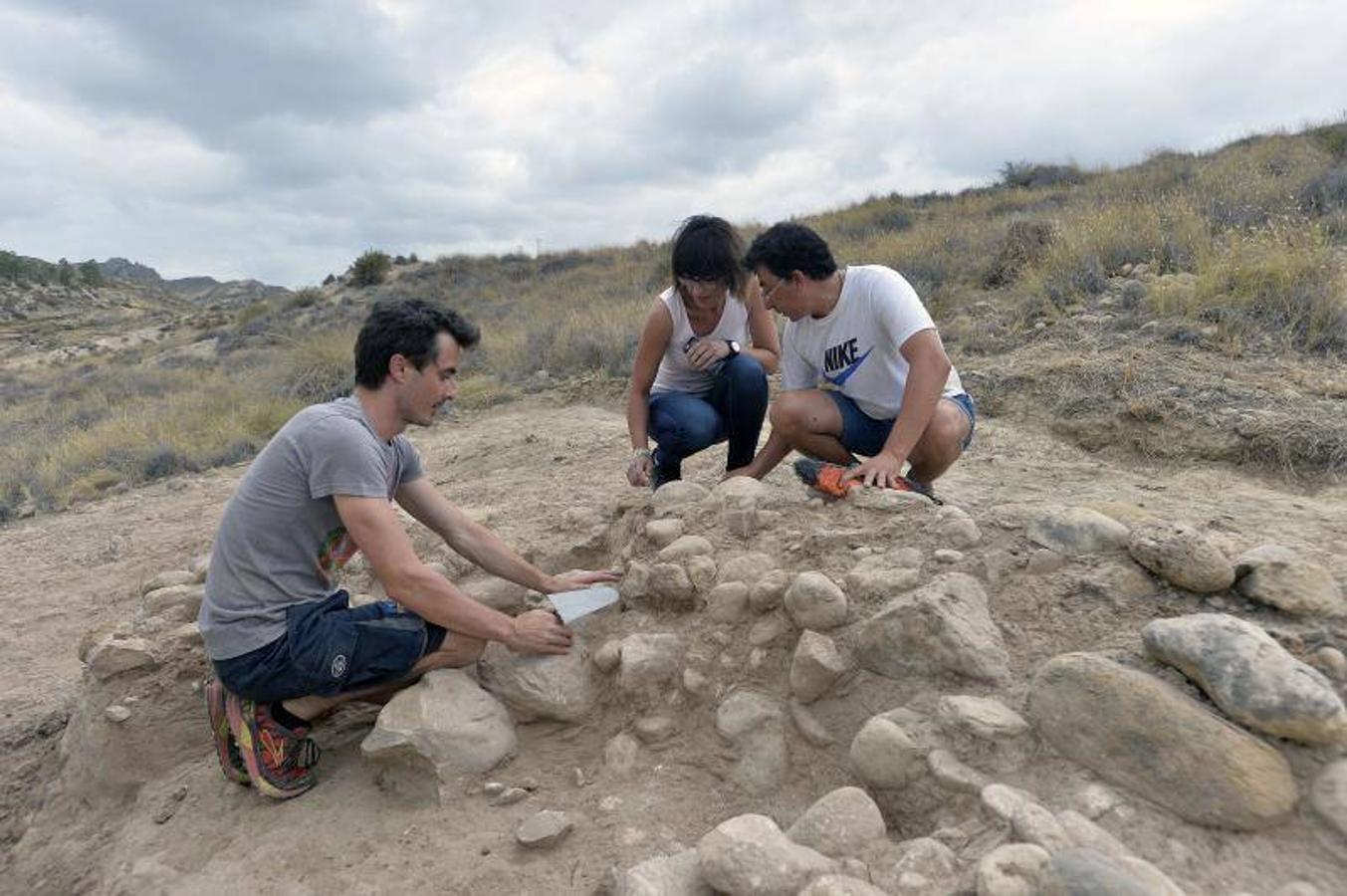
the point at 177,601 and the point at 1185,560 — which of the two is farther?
the point at 177,601

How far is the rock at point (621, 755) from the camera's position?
83.7 inches

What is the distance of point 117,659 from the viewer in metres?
2.83

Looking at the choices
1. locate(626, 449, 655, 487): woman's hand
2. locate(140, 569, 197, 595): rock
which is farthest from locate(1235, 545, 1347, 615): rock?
locate(140, 569, 197, 595): rock

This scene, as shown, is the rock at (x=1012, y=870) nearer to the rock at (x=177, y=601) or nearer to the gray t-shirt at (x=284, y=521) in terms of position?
the gray t-shirt at (x=284, y=521)

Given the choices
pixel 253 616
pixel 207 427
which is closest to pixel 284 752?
pixel 253 616

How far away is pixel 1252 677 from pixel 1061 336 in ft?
14.4

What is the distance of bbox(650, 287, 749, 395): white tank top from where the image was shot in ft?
11.3

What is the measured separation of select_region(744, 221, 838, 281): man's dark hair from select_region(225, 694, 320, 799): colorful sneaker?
6.74ft

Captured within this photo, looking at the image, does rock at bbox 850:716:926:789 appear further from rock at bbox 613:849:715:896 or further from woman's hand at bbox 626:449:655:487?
woman's hand at bbox 626:449:655:487

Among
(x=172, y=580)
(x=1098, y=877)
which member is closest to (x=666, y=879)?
(x=1098, y=877)

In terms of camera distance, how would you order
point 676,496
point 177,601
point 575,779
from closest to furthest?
1. point 575,779
2. point 676,496
3. point 177,601

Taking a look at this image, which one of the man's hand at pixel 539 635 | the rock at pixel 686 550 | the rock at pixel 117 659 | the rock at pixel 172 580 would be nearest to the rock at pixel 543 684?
the man's hand at pixel 539 635

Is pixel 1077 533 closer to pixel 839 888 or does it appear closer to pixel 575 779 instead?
pixel 839 888

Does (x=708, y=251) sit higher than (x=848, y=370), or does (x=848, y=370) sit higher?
(x=708, y=251)
